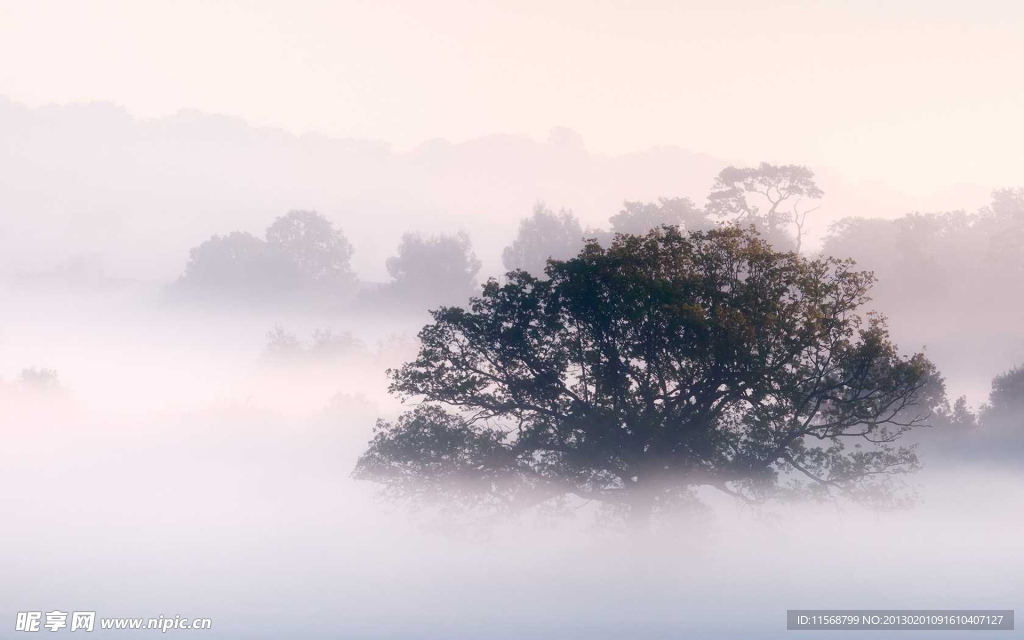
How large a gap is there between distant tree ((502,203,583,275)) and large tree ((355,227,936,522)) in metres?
94.0

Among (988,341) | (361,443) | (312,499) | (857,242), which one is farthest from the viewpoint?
(857,242)

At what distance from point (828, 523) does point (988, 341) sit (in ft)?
242

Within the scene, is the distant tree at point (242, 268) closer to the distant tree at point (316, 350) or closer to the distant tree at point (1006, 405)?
the distant tree at point (316, 350)

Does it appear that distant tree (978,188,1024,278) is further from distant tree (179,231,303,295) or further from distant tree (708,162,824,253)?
distant tree (179,231,303,295)

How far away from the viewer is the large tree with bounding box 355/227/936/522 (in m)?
37.7

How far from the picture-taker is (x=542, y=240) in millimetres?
139625

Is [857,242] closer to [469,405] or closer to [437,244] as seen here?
[437,244]

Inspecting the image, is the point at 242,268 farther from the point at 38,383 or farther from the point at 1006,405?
the point at 1006,405

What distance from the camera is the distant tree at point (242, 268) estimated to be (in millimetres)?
188625

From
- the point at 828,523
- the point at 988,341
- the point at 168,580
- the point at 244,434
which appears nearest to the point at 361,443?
the point at 244,434

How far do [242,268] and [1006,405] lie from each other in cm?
15166

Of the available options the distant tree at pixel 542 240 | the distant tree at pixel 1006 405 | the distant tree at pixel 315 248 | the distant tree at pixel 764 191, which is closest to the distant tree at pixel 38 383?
the distant tree at pixel 542 240

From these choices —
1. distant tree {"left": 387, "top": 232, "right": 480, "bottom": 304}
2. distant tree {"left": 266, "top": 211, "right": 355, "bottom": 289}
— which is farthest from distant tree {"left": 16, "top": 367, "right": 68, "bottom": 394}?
distant tree {"left": 266, "top": 211, "right": 355, "bottom": 289}

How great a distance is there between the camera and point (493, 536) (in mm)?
42844
